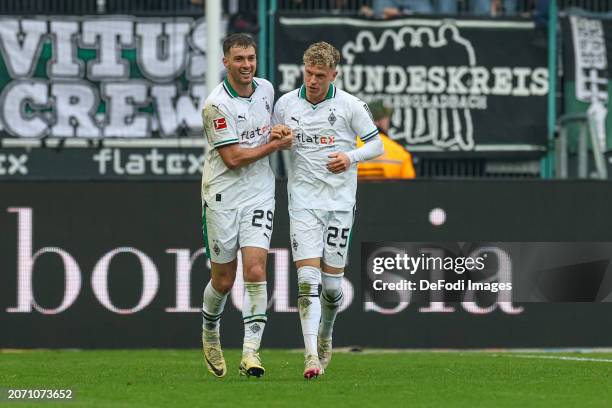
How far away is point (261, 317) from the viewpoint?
10.5 metres

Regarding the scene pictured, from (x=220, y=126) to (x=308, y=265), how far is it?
111 cm

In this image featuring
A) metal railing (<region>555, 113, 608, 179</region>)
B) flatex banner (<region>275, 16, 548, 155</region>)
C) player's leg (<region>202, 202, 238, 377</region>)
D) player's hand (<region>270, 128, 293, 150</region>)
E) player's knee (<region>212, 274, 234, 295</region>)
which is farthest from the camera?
flatex banner (<region>275, 16, 548, 155</region>)

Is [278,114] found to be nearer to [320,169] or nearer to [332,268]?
[320,169]

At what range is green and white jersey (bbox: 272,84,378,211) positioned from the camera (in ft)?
35.1

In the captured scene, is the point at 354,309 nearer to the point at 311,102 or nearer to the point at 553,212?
the point at 553,212

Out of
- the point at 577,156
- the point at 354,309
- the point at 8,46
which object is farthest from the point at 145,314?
the point at 577,156

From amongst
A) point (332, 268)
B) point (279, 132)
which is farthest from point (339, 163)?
point (332, 268)

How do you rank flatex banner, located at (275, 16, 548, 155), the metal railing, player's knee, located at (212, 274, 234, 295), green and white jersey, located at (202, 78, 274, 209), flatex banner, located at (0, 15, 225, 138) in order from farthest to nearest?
flatex banner, located at (275, 16, 548, 155)
flatex banner, located at (0, 15, 225, 138)
the metal railing
player's knee, located at (212, 274, 234, 295)
green and white jersey, located at (202, 78, 274, 209)

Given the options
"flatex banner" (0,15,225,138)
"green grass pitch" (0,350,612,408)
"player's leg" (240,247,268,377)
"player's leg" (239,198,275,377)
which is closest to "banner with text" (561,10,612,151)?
"flatex banner" (0,15,225,138)

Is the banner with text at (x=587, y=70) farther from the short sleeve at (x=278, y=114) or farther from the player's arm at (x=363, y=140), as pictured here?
the short sleeve at (x=278, y=114)

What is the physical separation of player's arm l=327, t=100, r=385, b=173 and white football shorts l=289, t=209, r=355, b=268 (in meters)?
0.37

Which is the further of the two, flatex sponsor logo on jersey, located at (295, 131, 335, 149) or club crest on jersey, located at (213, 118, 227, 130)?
flatex sponsor logo on jersey, located at (295, 131, 335, 149)

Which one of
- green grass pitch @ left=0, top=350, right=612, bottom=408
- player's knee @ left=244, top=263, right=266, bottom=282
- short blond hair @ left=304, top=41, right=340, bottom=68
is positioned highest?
short blond hair @ left=304, top=41, right=340, bottom=68

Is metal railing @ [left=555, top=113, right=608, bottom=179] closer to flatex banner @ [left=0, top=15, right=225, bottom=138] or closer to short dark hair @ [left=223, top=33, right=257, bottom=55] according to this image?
flatex banner @ [left=0, top=15, right=225, bottom=138]
